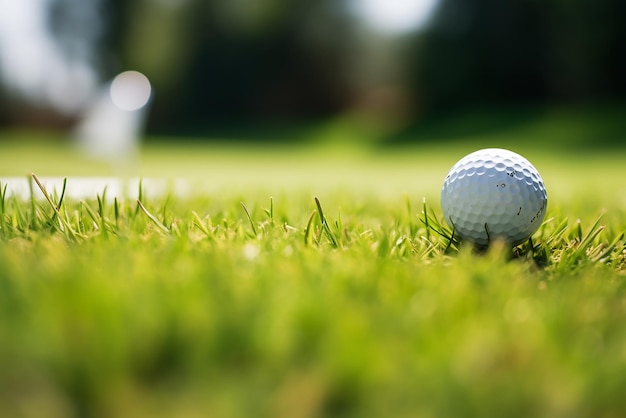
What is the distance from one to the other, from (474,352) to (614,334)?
33 centimetres

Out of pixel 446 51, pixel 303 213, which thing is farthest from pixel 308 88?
pixel 303 213

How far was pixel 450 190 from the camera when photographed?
1.80 metres

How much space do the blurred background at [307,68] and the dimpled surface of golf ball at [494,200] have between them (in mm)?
17424

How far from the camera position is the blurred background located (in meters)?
20.1

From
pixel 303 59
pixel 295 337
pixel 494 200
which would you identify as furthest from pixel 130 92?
pixel 303 59

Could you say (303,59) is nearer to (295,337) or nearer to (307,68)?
(307,68)

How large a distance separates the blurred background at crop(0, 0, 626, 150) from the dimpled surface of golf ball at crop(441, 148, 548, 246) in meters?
17.4

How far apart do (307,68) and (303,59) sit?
0.45 m

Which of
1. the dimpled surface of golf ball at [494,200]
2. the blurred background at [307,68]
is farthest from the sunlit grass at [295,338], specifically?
the blurred background at [307,68]

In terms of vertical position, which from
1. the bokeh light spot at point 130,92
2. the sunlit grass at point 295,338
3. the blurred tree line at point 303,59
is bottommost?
the sunlit grass at point 295,338

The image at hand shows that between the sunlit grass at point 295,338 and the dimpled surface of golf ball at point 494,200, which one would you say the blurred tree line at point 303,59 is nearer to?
the dimpled surface of golf ball at point 494,200

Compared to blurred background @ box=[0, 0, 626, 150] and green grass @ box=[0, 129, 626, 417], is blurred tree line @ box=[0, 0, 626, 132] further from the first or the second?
green grass @ box=[0, 129, 626, 417]

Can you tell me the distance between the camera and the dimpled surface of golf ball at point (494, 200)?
1663 millimetres

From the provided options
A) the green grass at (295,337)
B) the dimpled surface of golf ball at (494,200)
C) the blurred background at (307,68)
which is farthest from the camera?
the blurred background at (307,68)
